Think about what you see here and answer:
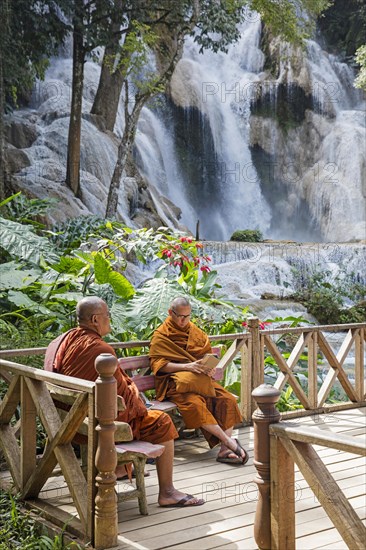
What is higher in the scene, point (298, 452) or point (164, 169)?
point (164, 169)

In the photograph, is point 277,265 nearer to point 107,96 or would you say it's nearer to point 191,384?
point 107,96

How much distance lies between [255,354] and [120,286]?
4.78ft

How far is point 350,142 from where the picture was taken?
2112cm

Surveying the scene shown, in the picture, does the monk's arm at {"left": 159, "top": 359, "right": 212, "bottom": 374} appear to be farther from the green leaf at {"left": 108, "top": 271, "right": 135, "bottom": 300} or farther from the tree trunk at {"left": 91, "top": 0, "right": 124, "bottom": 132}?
the tree trunk at {"left": 91, "top": 0, "right": 124, "bottom": 132}

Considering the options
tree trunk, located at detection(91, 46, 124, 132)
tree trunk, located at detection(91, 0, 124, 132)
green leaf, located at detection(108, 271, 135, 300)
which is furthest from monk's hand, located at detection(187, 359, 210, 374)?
tree trunk, located at detection(91, 46, 124, 132)

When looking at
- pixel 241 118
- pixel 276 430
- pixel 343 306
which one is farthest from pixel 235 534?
pixel 241 118

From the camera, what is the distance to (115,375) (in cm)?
405

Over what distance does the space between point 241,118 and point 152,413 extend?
58.8 ft

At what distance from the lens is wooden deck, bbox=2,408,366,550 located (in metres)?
3.59

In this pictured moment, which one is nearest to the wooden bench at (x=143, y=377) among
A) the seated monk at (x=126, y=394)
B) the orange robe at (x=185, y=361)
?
the orange robe at (x=185, y=361)

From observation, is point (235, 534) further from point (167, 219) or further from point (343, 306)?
point (167, 219)

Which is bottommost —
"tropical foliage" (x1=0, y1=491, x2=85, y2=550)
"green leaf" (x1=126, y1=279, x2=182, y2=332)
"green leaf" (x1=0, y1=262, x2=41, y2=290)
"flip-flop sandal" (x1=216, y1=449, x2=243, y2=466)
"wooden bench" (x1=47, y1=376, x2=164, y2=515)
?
"flip-flop sandal" (x1=216, y1=449, x2=243, y2=466)

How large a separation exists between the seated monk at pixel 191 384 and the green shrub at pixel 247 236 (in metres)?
13.3

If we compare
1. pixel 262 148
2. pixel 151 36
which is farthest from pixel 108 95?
pixel 262 148
